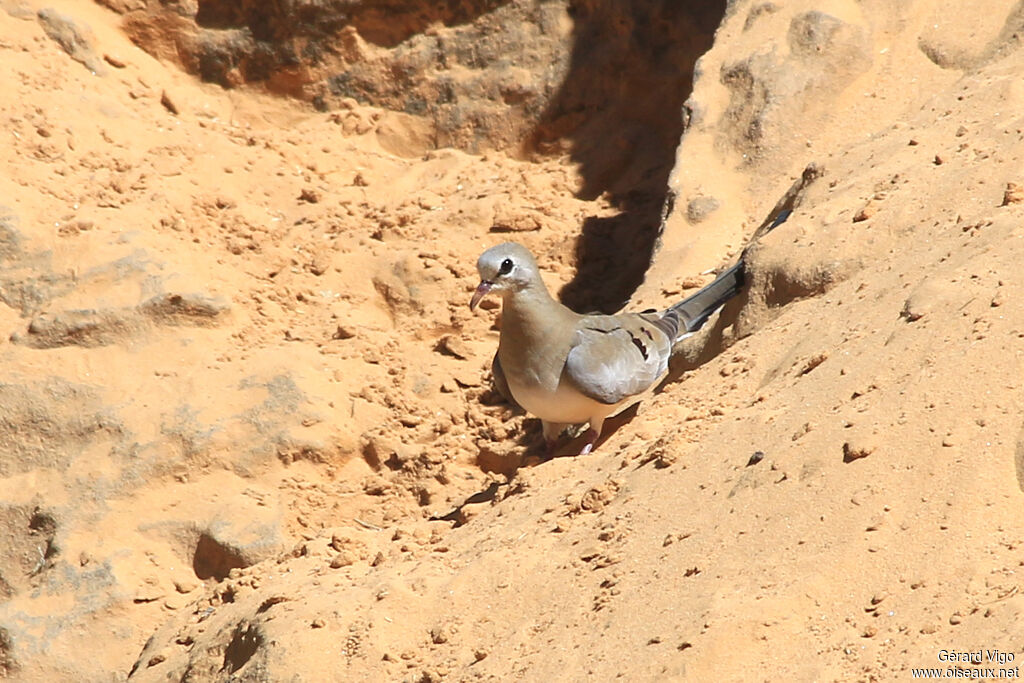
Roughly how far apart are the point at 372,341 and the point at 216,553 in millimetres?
1608

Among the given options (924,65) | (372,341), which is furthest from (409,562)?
(924,65)

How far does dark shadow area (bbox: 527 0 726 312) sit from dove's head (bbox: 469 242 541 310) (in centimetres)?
225

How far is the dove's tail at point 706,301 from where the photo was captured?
5820mm

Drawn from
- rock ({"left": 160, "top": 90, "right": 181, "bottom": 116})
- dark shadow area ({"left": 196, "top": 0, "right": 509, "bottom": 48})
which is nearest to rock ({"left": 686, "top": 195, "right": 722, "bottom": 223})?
dark shadow area ({"left": 196, "top": 0, "right": 509, "bottom": 48})

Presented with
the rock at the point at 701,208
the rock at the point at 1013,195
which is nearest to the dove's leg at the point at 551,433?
the rock at the point at 701,208

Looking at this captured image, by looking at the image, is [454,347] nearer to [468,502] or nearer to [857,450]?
[468,502]

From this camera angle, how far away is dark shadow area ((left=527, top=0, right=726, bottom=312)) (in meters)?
8.16

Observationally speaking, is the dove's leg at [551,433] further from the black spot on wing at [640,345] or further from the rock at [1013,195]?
the rock at [1013,195]

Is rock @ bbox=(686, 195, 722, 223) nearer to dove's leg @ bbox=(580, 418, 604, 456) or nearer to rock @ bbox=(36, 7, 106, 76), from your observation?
Result: dove's leg @ bbox=(580, 418, 604, 456)

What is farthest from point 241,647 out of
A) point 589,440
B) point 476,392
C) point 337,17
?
point 337,17

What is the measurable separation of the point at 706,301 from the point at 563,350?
0.76 meters

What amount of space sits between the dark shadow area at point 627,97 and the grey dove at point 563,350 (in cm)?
217

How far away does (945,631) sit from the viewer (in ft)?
10.3

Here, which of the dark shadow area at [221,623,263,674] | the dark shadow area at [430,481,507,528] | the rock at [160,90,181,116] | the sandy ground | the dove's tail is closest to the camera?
the sandy ground
